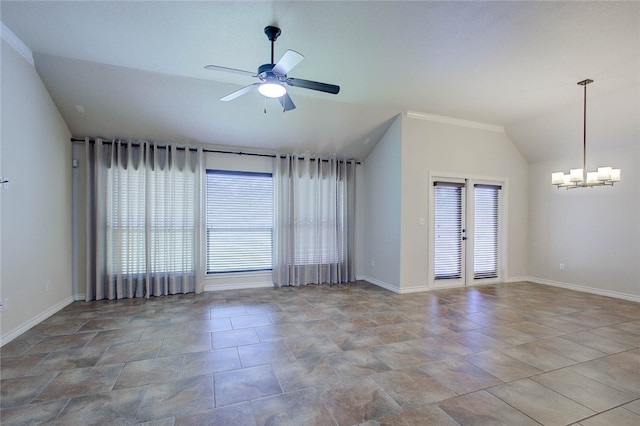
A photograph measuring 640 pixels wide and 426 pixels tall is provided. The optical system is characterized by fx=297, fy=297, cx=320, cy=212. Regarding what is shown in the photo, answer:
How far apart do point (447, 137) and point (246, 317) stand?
461 cm

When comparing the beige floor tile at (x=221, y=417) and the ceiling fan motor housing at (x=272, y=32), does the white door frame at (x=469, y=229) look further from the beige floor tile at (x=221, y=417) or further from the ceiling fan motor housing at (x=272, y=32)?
the beige floor tile at (x=221, y=417)

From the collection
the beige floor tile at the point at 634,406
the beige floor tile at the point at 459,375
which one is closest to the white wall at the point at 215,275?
the beige floor tile at the point at 459,375

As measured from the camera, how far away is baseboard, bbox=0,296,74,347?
3021mm

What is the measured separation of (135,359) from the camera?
2.73 m

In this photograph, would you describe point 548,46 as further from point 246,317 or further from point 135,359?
point 135,359

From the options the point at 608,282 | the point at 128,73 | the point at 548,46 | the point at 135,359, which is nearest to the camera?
the point at 135,359

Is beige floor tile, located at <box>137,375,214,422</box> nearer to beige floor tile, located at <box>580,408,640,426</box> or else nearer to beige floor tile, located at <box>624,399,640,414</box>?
beige floor tile, located at <box>580,408,640,426</box>

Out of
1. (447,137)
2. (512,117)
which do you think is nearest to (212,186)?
(447,137)

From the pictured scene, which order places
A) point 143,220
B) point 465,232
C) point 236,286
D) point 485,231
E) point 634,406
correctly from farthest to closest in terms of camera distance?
1. point 485,231
2. point 465,232
3. point 236,286
4. point 143,220
5. point 634,406

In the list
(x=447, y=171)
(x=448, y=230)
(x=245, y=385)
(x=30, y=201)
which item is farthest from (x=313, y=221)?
(x=30, y=201)

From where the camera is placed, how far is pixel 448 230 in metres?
5.61

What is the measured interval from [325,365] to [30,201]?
3.81 metres

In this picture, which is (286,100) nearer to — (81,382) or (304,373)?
(304,373)

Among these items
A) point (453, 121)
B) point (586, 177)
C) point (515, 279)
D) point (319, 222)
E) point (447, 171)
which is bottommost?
point (515, 279)
